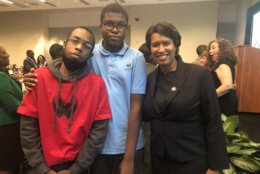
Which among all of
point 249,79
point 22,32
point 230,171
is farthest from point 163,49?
point 22,32

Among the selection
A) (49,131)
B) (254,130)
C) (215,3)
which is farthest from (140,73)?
(215,3)

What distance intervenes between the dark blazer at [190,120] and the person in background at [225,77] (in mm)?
1296

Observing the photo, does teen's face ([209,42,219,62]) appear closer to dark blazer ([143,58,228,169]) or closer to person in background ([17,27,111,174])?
dark blazer ([143,58,228,169])

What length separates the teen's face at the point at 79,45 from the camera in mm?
1366

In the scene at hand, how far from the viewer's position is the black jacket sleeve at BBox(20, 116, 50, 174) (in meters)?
1.34

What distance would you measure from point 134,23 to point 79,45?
8.53m

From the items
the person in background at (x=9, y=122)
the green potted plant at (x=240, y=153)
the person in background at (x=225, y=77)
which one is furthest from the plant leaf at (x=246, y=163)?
the person in background at (x=9, y=122)

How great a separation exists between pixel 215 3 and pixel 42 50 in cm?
728

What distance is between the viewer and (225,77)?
2596 millimetres

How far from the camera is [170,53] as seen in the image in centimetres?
142

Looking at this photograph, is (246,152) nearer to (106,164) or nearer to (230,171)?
(230,171)

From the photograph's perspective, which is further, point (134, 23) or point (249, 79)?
point (134, 23)

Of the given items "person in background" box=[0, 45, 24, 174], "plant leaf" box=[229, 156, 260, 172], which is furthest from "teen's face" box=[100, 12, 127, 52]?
"plant leaf" box=[229, 156, 260, 172]

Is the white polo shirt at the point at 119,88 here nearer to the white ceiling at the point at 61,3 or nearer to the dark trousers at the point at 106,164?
the dark trousers at the point at 106,164
